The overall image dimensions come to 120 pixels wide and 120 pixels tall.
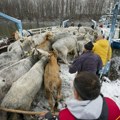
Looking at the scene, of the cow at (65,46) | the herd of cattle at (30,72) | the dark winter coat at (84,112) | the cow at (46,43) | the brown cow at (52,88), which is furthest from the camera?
the cow at (65,46)

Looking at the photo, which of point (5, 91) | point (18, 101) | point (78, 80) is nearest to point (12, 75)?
point (5, 91)

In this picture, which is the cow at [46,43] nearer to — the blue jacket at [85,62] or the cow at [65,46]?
the cow at [65,46]

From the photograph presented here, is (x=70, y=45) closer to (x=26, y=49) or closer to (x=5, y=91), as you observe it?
(x=26, y=49)

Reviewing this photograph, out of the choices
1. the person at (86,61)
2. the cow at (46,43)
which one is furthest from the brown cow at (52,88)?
the cow at (46,43)

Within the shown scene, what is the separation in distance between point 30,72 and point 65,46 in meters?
4.07

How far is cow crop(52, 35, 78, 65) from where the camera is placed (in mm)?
9954

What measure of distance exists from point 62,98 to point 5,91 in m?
1.74

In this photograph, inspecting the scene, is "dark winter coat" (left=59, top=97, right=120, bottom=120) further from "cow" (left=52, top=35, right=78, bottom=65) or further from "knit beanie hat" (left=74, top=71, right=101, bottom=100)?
"cow" (left=52, top=35, right=78, bottom=65)

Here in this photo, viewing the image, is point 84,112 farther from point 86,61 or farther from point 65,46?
point 65,46

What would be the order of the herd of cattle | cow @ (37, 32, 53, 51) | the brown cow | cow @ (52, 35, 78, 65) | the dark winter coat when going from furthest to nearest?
cow @ (52, 35, 78, 65)
cow @ (37, 32, 53, 51)
the brown cow
the herd of cattle
the dark winter coat

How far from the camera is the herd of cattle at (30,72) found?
5312 mm

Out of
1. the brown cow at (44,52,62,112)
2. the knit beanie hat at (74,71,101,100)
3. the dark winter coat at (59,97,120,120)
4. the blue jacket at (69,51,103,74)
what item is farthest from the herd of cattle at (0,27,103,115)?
the knit beanie hat at (74,71,101,100)

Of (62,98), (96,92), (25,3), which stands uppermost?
(96,92)

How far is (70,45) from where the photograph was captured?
10.7 m
